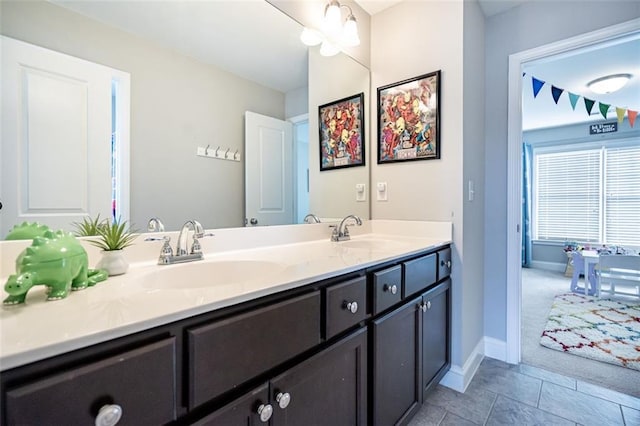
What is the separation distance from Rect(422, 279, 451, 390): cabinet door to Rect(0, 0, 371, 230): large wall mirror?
104cm

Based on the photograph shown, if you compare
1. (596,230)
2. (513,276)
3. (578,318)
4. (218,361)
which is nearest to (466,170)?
(513,276)

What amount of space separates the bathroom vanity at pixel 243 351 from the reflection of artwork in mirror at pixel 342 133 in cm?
85

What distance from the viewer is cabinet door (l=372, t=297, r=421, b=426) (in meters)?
1.13

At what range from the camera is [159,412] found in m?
0.55

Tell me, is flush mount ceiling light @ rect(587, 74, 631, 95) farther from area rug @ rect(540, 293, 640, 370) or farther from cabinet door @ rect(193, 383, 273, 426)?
cabinet door @ rect(193, 383, 273, 426)

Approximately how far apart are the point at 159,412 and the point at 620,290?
5371 mm

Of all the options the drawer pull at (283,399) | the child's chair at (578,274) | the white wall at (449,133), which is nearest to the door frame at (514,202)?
the white wall at (449,133)

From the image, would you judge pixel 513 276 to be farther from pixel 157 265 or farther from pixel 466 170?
pixel 157 265

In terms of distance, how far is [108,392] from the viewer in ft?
1.60

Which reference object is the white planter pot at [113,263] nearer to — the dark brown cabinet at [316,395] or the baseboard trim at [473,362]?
the dark brown cabinet at [316,395]

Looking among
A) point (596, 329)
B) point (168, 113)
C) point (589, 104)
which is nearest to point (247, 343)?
point (168, 113)

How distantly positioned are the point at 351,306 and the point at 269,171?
2.74ft

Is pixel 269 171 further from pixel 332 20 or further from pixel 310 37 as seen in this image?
pixel 332 20

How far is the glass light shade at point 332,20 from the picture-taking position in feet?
5.62
